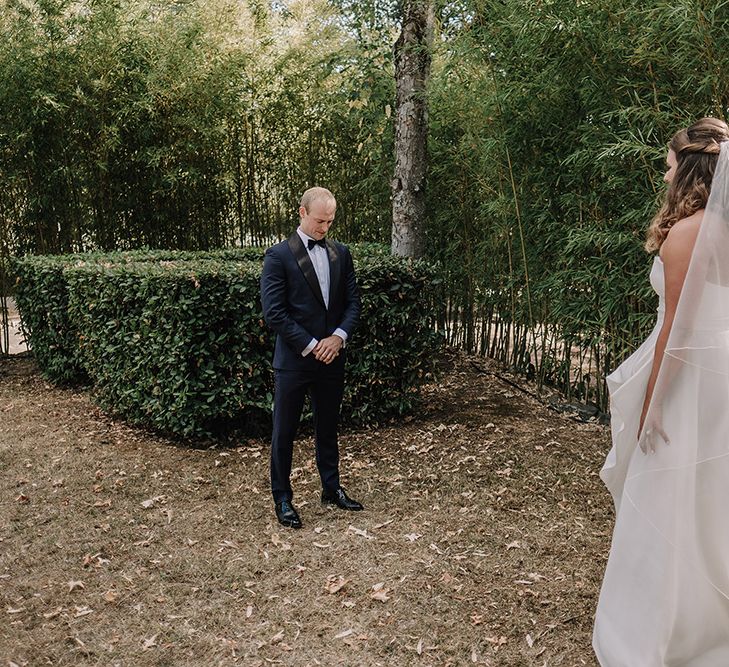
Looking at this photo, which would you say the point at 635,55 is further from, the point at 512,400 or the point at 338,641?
the point at 338,641

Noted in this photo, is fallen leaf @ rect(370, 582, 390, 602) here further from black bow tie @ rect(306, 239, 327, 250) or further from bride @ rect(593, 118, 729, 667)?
black bow tie @ rect(306, 239, 327, 250)

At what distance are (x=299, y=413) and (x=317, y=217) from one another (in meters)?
0.97

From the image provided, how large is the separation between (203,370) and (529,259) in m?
2.56

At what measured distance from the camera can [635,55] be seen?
413cm

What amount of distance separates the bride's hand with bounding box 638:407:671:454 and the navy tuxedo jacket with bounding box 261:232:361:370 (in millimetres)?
1679

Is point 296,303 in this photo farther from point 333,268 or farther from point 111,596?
point 111,596

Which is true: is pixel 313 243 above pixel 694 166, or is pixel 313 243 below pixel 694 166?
below

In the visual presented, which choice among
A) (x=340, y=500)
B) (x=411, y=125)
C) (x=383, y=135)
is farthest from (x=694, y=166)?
(x=383, y=135)

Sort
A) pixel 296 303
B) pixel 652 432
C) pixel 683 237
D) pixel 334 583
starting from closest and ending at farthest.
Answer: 1. pixel 683 237
2. pixel 652 432
3. pixel 334 583
4. pixel 296 303

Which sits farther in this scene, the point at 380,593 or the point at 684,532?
the point at 380,593

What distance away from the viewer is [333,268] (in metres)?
3.86

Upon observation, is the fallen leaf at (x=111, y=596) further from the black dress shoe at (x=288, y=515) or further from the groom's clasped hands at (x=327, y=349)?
the groom's clasped hands at (x=327, y=349)

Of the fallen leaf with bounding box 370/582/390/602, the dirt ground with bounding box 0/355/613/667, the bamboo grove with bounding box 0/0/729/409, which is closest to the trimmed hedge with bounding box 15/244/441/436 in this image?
the dirt ground with bounding box 0/355/613/667

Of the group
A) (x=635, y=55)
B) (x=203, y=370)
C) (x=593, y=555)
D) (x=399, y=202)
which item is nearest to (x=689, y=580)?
(x=593, y=555)
